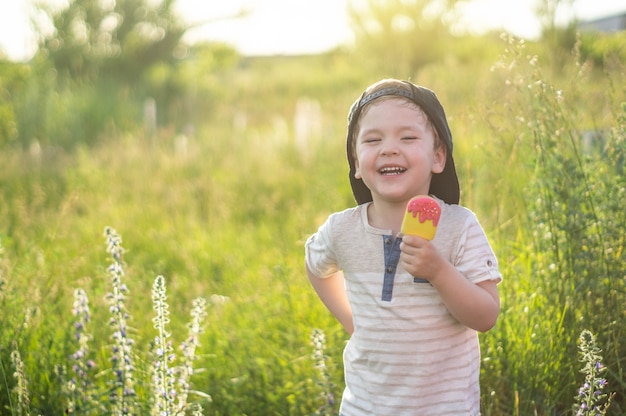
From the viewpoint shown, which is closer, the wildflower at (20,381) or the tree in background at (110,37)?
the wildflower at (20,381)

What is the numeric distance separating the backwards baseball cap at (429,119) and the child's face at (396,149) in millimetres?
23

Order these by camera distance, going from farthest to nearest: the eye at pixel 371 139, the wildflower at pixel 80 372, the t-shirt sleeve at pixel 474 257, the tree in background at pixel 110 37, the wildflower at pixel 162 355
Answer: the tree in background at pixel 110 37, the wildflower at pixel 80 372, the wildflower at pixel 162 355, the eye at pixel 371 139, the t-shirt sleeve at pixel 474 257

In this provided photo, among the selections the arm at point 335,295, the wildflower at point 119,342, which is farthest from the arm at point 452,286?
the wildflower at point 119,342

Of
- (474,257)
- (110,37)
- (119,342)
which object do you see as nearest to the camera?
(474,257)

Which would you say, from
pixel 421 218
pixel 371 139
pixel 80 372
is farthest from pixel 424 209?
pixel 80 372

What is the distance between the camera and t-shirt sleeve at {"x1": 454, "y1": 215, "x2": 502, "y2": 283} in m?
2.20

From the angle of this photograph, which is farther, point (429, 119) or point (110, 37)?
point (110, 37)

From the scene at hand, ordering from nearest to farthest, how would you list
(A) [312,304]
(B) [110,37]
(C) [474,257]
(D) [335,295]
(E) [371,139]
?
(C) [474,257] < (E) [371,139] < (D) [335,295] < (A) [312,304] < (B) [110,37]

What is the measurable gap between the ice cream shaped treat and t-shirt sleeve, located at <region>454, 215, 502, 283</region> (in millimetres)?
166

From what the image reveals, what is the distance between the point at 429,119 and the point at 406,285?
492 millimetres

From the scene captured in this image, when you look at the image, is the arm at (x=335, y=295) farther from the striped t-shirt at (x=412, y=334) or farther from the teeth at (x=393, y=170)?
the teeth at (x=393, y=170)

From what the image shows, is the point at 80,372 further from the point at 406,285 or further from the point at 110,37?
the point at 110,37

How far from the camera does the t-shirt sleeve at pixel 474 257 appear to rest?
2195 mm

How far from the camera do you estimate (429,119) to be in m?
2.34
